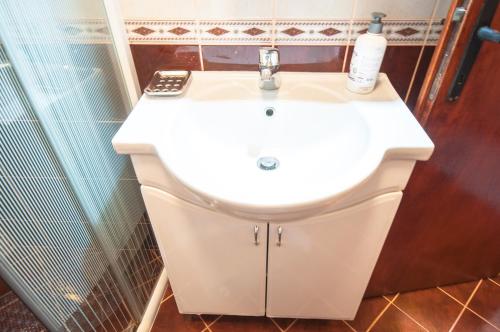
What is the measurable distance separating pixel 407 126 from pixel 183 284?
80cm

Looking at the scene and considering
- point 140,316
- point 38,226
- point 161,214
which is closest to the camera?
point 38,226

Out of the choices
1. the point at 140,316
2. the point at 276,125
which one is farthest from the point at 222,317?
the point at 276,125

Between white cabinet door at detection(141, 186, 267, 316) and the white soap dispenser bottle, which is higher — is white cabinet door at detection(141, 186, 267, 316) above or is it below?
below

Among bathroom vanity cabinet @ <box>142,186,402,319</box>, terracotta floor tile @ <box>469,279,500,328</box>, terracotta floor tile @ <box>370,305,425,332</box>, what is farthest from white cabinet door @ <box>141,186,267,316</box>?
terracotta floor tile @ <box>469,279,500,328</box>

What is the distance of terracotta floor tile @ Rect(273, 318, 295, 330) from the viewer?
1190 millimetres

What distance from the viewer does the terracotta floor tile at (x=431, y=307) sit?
1.21 meters

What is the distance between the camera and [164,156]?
0.63 metres

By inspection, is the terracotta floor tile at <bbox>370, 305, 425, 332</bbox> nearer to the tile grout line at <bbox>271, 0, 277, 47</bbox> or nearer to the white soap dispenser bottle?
the white soap dispenser bottle

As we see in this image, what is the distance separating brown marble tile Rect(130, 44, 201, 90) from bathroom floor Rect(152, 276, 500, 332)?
926mm

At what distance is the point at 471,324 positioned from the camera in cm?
121

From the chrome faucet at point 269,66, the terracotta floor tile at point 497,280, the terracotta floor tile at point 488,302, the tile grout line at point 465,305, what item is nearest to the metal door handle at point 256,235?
the chrome faucet at point 269,66

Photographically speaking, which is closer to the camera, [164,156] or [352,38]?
[164,156]

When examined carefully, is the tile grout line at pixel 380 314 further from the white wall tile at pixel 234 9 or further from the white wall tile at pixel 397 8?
the white wall tile at pixel 234 9

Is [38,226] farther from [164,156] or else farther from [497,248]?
[497,248]
